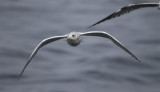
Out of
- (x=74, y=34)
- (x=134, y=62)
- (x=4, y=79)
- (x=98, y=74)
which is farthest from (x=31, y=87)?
(x=74, y=34)

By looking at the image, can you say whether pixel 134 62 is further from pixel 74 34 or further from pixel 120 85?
pixel 74 34

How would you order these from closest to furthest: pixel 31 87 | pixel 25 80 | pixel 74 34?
1. pixel 74 34
2. pixel 31 87
3. pixel 25 80

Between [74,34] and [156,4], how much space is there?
3522 mm

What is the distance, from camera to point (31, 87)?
169 ft

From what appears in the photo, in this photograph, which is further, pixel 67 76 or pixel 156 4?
pixel 67 76

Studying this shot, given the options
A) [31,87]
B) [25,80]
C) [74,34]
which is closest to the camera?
[74,34]

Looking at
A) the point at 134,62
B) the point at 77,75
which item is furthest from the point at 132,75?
the point at 77,75

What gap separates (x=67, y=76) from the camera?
5372cm

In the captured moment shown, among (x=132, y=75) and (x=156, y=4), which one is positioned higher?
(x=156, y=4)

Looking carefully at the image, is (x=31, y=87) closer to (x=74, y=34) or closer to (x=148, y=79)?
(x=148, y=79)

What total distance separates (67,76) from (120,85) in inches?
200

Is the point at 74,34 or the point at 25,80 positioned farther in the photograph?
the point at 25,80

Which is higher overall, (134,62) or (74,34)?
(74,34)

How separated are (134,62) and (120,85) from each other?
462cm
